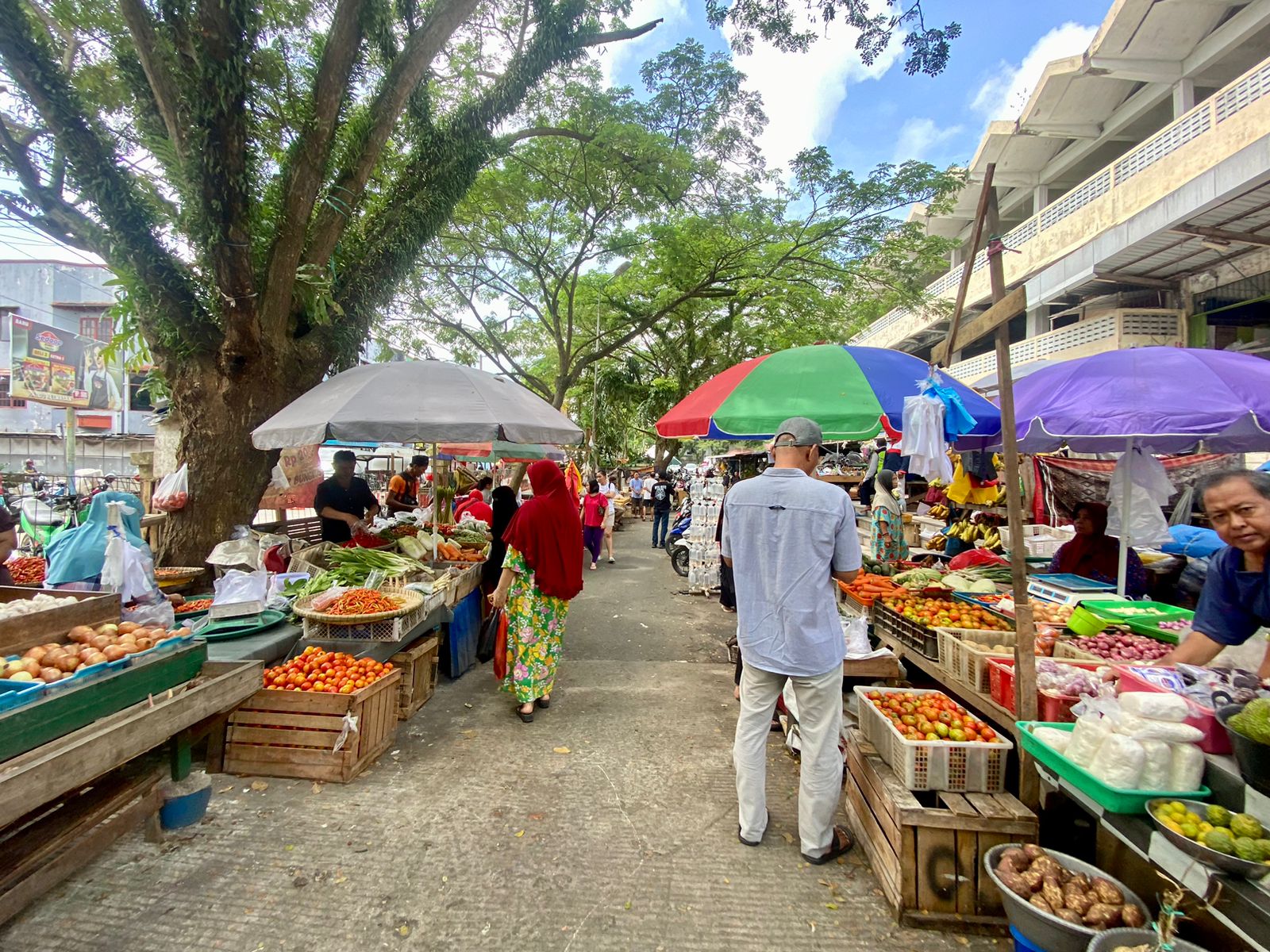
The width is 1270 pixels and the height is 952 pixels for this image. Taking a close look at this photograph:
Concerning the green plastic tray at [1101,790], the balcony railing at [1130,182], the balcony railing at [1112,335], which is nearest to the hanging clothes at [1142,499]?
the balcony railing at [1130,182]

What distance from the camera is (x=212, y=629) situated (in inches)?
169

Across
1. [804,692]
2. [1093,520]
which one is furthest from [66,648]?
[1093,520]

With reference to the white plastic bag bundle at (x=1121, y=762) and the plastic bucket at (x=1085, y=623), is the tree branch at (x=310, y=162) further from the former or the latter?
the plastic bucket at (x=1085, y=623)

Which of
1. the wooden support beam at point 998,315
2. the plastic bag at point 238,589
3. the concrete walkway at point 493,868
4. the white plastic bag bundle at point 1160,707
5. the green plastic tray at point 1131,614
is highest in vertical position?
the wooden support beam at point 998,315

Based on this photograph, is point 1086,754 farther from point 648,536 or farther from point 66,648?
point 648,536

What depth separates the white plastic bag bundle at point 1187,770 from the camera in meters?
2.06

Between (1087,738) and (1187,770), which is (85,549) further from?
(1187,770)

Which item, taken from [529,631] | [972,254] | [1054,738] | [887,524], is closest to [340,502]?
[529,631]

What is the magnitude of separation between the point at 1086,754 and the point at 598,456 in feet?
78.7

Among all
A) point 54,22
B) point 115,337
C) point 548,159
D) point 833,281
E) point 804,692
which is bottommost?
point 804,692

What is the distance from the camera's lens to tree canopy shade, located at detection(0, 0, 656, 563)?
525 cm

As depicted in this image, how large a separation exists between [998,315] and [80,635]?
5154mm

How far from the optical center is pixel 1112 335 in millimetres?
11523

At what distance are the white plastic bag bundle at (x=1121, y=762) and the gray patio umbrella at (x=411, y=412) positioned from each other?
4.21 metres
